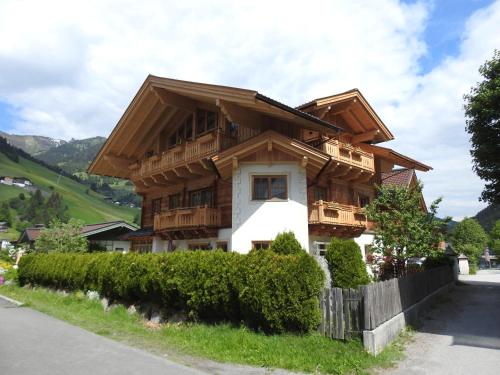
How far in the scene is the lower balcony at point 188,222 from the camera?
19125mm

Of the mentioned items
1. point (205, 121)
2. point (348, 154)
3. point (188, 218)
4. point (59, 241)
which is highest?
point (205, 121)

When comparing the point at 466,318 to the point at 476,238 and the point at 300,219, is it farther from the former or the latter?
the point at 476,238

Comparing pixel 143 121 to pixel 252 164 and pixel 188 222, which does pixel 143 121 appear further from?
pixel 252 164

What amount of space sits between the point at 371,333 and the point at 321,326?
143 centimetres

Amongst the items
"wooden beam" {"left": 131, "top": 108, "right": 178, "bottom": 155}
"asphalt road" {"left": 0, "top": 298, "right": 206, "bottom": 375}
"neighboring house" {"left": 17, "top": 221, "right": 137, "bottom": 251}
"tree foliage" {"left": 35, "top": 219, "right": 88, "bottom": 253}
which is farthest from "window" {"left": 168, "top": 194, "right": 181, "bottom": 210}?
"neighboring house" {"left": 17, "top": 221, "right": 137, "bottom": 251}

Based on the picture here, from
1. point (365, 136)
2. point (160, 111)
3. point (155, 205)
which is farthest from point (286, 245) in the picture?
point (155, 205)

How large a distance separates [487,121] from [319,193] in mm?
9471

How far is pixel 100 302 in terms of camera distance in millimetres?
16266

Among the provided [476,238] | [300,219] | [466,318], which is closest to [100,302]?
[300,219]

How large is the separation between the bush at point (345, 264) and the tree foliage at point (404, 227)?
152 inches

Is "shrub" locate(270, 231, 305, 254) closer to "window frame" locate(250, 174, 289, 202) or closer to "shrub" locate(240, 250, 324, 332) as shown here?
"shrub" locate(240, 250, 324, 332)

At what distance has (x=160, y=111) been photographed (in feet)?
77.8

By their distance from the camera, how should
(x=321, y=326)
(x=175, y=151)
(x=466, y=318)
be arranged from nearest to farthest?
(x=321, y=326), (x=466, y=318), (x=175, y=151)

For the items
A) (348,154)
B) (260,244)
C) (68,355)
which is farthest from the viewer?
(348,154)
